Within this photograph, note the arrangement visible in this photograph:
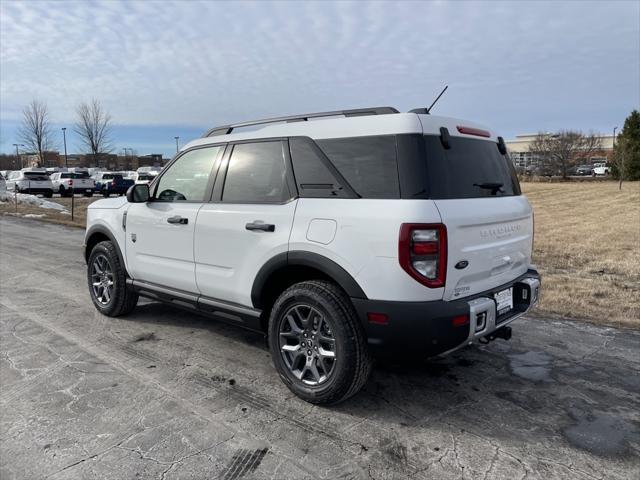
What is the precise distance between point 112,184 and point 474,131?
1244 inches

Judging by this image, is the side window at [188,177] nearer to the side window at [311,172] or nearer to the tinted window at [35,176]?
the side window at [311,172]

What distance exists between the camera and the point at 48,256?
31.4 ft

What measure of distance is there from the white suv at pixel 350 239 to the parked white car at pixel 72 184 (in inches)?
1192

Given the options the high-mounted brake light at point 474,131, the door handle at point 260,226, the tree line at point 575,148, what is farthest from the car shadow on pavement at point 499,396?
the tree line at point 575,148

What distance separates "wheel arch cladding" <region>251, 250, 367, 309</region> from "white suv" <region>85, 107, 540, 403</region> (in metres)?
0.01

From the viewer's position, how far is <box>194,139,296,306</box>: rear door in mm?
3627

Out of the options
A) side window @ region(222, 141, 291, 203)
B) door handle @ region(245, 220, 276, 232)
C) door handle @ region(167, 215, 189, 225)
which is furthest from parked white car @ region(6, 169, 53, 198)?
door handle @ region(245, 220, 276, 232)

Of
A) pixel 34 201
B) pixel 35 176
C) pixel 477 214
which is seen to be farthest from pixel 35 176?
pixel 477 214

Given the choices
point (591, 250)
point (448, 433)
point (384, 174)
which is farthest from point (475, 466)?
point (591, 250)

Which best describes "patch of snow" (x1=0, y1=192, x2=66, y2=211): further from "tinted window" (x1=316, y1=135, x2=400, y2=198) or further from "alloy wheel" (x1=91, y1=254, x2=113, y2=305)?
"tinted window" (x1=316, y1=135, x2=400, y2=198)

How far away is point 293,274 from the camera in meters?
3.66

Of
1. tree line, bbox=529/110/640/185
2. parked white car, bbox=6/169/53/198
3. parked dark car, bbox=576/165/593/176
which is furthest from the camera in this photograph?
parked dark car, bbox=576/165/593/176

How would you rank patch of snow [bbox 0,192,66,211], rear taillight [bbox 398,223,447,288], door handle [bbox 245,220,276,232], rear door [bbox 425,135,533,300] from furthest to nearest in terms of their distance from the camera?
patch of snow [bbox 0,192,66,211] < door handle [bbox 245,220,276,232] < rear door [bbox 425,135,533,300] < rear taillight [bbox 398,223,447,288]

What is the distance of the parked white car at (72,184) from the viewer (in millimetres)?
31236
